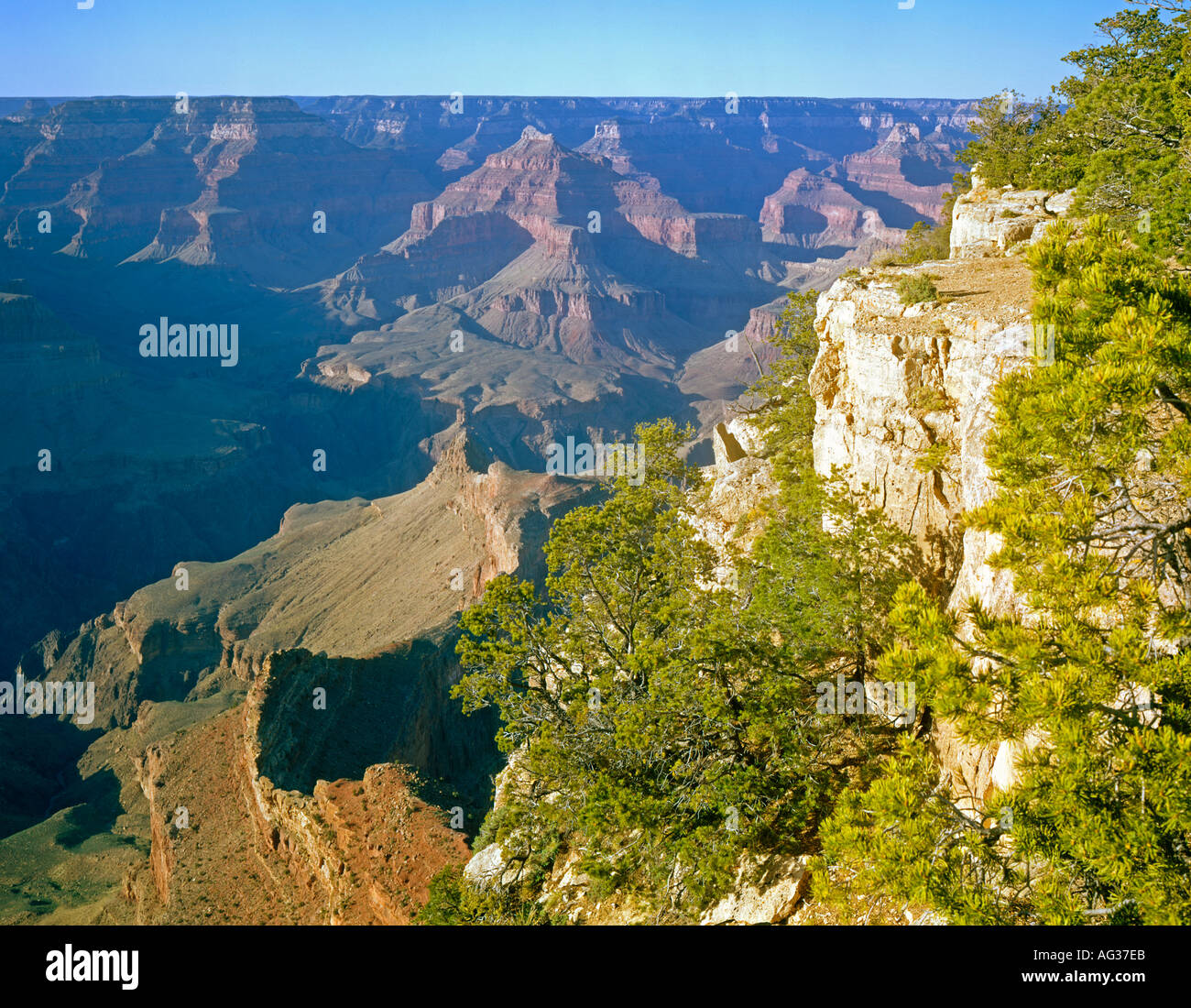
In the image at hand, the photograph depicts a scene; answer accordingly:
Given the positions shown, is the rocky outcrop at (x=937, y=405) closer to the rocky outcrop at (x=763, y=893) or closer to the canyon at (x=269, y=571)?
the canyon at (x=269, y=571)

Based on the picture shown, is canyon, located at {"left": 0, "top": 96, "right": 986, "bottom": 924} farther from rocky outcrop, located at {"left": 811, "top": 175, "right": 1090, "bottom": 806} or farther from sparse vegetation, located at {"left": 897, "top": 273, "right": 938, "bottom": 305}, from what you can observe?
sparse vegetation, located at {"left": 897, "top": 273, "right": 938, "bottom": 305}

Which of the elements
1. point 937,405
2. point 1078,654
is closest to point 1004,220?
point 937,405

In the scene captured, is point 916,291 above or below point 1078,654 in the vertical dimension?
above

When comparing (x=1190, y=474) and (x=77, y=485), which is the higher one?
(x=77, y=485)

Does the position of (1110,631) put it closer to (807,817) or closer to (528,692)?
(807,817)

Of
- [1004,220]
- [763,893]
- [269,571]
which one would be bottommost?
[763,893]

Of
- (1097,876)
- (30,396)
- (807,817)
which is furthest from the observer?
(30,396)

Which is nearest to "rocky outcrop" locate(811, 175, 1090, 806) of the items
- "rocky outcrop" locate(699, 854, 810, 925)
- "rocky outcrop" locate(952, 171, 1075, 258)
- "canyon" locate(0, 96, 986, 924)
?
Result: "canyon" locate(0, 96, 986, 924)

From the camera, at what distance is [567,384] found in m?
163

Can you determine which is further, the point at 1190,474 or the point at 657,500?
the point at 657,500

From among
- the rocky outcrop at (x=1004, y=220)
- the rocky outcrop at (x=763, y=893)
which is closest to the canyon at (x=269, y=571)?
the rocky outcrop at (x=1004, y=220)

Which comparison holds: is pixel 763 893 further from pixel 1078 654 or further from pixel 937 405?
pixel 937 405
